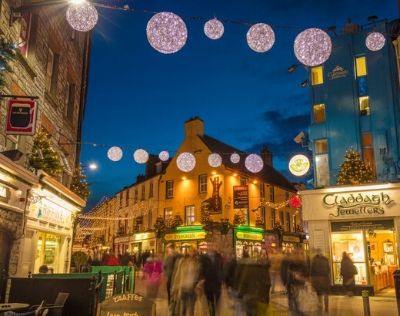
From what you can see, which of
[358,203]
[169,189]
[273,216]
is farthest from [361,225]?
[169,189]

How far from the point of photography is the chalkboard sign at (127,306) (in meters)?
6.43

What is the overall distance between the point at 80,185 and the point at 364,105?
1391 cm

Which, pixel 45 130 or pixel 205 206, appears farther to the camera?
pixel 205 206

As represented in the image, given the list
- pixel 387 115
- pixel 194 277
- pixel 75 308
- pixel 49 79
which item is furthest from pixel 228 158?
pixel 75 308

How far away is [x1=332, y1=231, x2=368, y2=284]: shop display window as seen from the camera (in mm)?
17406

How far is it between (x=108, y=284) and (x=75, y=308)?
4594mm

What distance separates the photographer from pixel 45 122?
43.8 feet

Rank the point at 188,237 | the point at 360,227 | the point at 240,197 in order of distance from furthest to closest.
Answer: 1. the point at 188,237
2. the point at 240,197
3. the point at 360,227

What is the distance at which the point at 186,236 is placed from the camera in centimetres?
3400

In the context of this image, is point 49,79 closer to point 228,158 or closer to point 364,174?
point 364,174

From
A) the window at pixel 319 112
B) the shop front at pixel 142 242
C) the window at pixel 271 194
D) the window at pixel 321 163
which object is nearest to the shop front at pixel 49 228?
the window at pixel 321 163

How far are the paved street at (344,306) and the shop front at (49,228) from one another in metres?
3.81

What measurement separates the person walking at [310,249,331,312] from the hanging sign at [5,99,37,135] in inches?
283

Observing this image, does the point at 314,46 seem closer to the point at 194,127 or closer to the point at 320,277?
the point at 320,277
